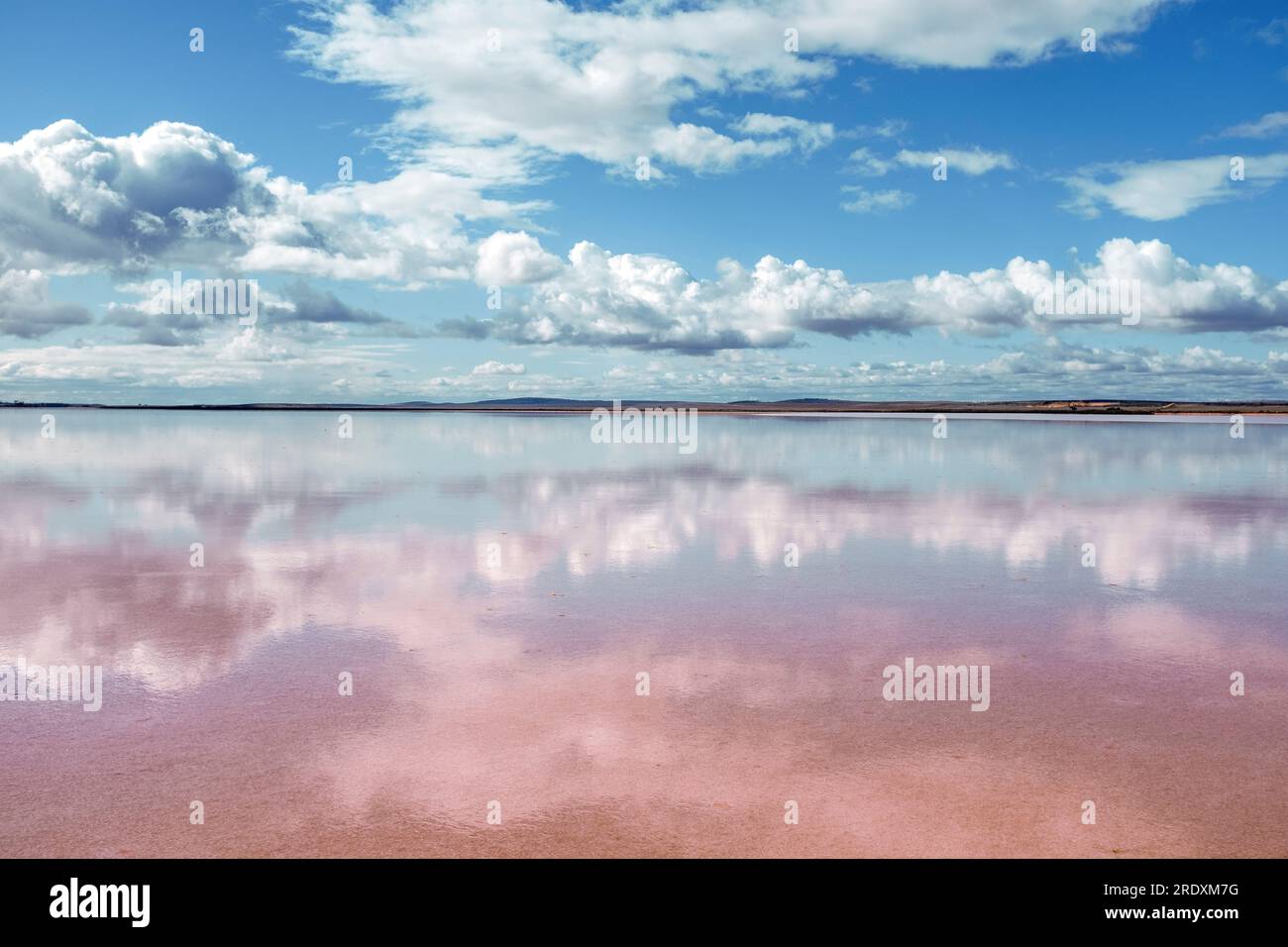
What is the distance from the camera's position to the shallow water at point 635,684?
5715mm

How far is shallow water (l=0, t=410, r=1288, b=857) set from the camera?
571 cm
